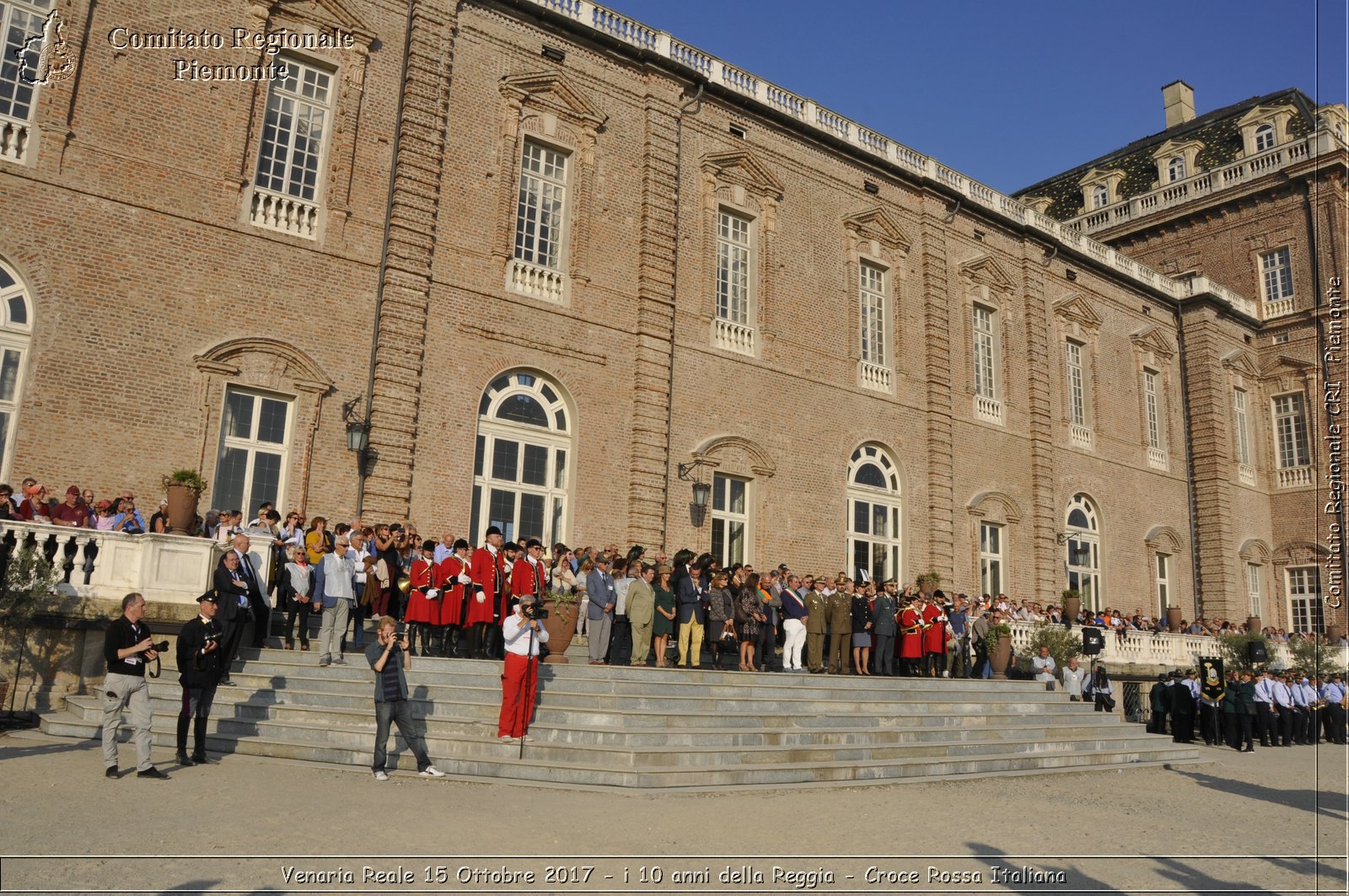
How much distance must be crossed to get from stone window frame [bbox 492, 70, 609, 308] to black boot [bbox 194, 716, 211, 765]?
35.5ft

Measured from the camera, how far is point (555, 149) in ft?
66.8

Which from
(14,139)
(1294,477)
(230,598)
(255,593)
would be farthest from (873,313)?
(1294,477)

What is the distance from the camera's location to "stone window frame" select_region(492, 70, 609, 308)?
19.2 meters

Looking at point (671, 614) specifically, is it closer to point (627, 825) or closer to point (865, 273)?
point (627, 825)

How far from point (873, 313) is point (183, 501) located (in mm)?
17340

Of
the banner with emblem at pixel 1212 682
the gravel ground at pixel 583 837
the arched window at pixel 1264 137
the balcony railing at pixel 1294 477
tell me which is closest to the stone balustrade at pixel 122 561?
the gravel ground at pixel 583 837

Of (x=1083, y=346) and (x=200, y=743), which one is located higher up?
(x=1083, y=346)

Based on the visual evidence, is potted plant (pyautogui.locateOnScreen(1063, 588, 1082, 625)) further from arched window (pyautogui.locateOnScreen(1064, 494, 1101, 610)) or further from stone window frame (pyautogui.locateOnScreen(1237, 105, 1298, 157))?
stone window frame (pyautogui.locateOnScreen(1237, 105, 1298, 157))

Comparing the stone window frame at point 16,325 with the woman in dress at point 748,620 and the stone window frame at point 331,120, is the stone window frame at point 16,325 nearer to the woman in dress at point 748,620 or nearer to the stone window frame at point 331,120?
the stone window frame at point 331,120

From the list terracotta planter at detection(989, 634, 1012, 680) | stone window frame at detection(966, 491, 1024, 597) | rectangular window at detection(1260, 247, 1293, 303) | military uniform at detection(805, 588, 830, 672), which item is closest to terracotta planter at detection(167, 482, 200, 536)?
military uniform at detection(805, 588, 830, 672)

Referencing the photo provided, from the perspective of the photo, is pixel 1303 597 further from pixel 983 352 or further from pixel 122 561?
pixel 122 561

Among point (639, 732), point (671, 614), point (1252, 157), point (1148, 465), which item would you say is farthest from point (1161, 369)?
point (639, 732)

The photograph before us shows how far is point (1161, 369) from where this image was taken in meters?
34.5

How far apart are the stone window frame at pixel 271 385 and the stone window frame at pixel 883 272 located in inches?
518
